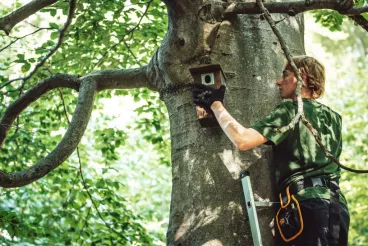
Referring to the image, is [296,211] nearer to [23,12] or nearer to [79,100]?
[79,100]

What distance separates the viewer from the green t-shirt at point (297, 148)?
2.57m

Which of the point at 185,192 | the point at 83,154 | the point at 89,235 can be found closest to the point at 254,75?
the point at 185,192

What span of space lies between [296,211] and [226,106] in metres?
0.72

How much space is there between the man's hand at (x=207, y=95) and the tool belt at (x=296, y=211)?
61 cm

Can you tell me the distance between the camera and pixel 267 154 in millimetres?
2750

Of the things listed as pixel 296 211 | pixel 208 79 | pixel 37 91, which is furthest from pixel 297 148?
pixel 37 91

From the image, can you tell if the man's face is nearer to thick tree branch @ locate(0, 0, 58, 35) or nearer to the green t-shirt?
the green t-shirt

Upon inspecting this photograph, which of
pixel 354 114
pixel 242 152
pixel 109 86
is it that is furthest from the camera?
pixel 354 114

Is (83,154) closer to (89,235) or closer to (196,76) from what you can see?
(89,235)

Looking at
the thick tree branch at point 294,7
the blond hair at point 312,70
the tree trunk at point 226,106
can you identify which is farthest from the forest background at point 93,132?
the thick tree branch at point 294,7

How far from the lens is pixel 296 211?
249 cm

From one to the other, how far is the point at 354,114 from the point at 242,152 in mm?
9928

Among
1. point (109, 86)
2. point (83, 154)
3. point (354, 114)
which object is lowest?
point (109, 86)

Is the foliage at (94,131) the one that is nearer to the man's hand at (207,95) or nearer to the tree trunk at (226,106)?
the tree trunk at (226,106)
